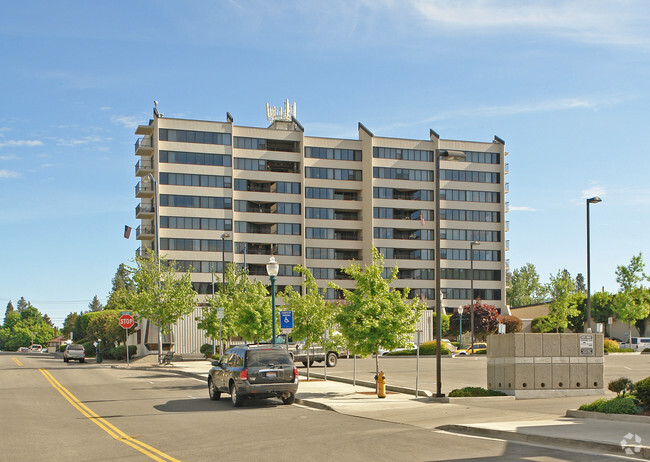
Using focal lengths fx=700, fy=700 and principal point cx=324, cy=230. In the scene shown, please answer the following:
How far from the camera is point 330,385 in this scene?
27469mm

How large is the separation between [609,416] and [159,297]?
36.0 metres

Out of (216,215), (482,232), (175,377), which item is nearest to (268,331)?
(175,377)

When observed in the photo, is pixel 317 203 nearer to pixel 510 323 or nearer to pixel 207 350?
pixel 510 323

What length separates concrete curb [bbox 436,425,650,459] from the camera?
11531mm

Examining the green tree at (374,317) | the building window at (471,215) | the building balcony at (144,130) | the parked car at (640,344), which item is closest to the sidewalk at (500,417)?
the green tree at (374,317)

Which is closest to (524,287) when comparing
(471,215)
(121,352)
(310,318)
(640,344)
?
(471,215)

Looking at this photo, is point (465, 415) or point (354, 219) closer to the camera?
point (465, 415)

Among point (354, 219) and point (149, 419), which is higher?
point (354, 219)

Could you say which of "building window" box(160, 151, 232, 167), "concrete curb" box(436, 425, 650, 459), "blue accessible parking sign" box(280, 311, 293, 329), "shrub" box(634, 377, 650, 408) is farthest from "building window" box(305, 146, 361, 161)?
"concrete curb" box(436, 425, 650, 459)

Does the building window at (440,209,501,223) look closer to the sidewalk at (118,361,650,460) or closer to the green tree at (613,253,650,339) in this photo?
the green tree at (613,253,650,339)

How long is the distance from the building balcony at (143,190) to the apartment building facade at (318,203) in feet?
0.59

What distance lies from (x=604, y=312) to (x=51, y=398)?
70.4 m

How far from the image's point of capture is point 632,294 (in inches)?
2338

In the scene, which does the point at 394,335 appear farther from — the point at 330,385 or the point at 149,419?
the point at 149,419
